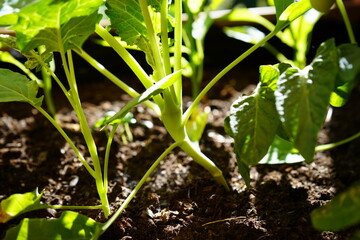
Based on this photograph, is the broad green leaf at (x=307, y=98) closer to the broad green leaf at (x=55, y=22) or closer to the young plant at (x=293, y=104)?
the young plant at (x=293, y=104)

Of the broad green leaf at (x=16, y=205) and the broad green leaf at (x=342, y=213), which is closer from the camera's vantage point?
the broad green leaf at (x=342, y=213)

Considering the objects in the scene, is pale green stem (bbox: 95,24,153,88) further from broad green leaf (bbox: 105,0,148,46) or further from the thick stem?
the thick stem

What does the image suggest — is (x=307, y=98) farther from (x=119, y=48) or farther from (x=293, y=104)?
(x=119, y=48)

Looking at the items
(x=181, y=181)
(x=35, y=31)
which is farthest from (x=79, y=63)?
(x=35, y=31)

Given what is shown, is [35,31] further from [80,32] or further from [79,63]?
[79,63]

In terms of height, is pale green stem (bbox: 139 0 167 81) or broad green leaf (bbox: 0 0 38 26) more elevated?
broad green leaf (bbox: 0 0 38 26)

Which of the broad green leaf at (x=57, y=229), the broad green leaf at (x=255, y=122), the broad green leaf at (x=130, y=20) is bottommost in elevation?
the broad green leaf at (x=57, y=229)

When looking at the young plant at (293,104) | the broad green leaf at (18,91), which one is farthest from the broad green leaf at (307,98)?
the broad green leaf at (18,91)

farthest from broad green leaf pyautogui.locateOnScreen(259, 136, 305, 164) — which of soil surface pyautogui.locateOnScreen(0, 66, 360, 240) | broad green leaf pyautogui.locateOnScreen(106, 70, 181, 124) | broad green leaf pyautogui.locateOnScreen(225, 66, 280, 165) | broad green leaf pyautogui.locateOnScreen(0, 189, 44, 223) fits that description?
broad green leaf pyautogui.locateOnScreen(0, 189, 44, 223)
